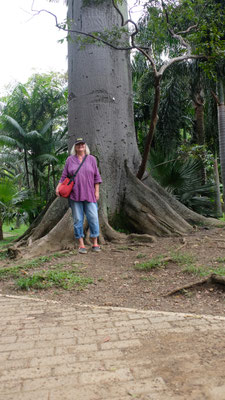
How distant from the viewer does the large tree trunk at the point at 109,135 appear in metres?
6.80

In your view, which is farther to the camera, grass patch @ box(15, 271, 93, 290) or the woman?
the woman

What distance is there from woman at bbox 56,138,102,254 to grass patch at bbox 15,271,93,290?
3.68ft

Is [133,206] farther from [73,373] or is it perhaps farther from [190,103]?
[190,103]

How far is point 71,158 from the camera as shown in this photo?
5.65m

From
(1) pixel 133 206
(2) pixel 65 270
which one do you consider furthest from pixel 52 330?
(1) pixel 133 206

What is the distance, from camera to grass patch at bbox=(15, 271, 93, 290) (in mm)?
4277

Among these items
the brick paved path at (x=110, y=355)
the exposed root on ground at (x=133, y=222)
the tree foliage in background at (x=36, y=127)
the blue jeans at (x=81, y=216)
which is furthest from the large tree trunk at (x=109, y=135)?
the tree foliage in background at (x=36, y=127)

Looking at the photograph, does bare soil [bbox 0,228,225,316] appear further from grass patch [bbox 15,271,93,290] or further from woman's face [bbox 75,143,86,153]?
woman's face [bbox 75,143,86,153]

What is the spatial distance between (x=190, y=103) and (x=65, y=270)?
16356 millimetres

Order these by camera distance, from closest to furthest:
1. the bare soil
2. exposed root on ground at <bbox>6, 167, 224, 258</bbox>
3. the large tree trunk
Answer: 1. the bare soil
2. exposed root on ground at <bbox>6, 167, 224, 258</bbox>
3. the large tree trunk

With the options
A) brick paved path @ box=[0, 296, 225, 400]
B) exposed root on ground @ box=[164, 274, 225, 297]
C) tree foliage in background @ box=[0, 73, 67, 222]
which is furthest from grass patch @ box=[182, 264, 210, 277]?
tree foliage in background @ box=[0, 73, 67, 222]

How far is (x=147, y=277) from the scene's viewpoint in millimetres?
4430

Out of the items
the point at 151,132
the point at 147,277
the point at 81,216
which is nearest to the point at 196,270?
the point at 147,277

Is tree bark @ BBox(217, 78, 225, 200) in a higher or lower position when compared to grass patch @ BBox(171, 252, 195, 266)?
higher
